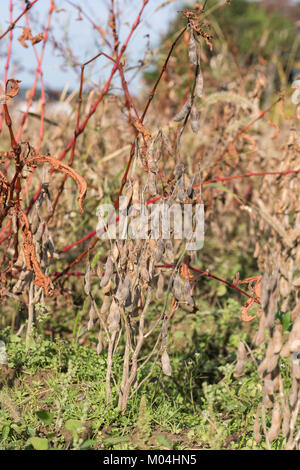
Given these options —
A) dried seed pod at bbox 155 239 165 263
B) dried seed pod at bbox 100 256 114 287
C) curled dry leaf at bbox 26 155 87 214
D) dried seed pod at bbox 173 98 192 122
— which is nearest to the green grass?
dried seed pod at bbox 100 256 114 287

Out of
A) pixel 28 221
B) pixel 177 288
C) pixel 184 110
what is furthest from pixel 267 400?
pixel 28 221

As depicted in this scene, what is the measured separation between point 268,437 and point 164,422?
0.41 metres

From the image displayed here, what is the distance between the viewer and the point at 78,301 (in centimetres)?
250

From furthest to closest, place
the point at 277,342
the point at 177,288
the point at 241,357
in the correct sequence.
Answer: the point at 177,288 → the point at 241,357 → the point at 277,342

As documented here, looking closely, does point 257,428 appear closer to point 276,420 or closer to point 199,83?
point 276,420

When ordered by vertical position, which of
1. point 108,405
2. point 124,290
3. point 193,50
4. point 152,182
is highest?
point 193,50

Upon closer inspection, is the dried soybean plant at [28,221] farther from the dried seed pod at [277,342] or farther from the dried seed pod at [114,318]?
the dried seed pod at [277,342]

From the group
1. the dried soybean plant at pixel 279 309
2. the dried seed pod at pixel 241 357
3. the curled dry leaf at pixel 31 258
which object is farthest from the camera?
the curled dry leaf at pixel 31 258

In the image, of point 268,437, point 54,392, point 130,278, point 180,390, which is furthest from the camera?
point 180,390

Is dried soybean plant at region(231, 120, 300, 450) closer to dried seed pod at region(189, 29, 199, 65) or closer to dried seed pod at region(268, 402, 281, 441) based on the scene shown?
dried seed pod at region(268, 402, 281, 441)

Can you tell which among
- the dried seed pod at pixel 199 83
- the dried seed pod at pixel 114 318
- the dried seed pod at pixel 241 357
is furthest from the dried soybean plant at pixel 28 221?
the dried seed pod at pixel 241 357

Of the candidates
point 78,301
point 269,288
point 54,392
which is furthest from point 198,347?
point 269,288
